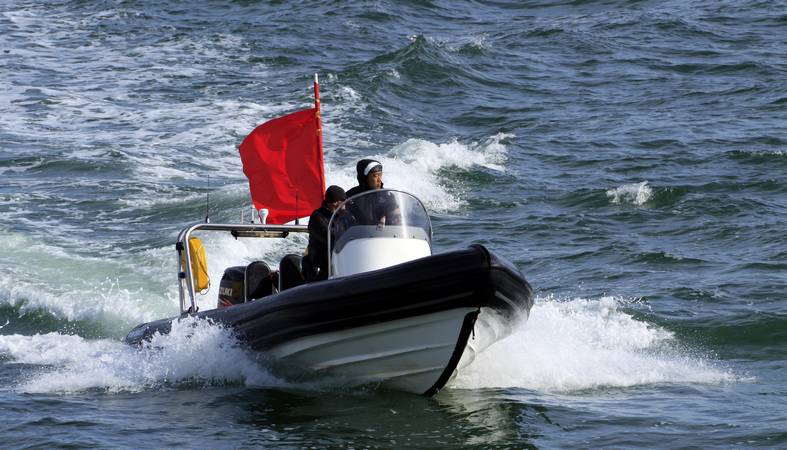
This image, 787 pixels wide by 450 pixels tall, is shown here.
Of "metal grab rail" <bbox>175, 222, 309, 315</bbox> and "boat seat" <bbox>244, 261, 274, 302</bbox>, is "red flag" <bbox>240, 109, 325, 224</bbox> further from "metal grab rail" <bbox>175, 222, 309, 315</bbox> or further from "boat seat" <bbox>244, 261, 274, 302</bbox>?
"boat seat" <bbox>244, 261, 274, 302</bbox>

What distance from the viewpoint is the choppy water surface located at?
26.5ft

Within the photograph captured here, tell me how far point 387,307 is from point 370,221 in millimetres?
946

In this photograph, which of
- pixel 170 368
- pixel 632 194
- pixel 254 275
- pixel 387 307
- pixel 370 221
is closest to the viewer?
pixel 387 307

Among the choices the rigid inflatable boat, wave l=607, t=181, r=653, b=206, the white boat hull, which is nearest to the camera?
the rigid inflatable boat

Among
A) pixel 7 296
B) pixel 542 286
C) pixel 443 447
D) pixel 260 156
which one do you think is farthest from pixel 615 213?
pixel 443 447

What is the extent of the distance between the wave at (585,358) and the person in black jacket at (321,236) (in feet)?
4.13

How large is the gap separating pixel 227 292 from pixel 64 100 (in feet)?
44.1

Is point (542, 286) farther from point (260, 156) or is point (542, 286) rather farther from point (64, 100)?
point (64, 100)

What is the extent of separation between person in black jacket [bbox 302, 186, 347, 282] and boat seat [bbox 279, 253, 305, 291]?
7.4 inches

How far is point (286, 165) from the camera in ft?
34.6

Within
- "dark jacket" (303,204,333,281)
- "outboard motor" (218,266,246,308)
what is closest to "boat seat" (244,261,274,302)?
"outboard motor" (218,266,246,308)

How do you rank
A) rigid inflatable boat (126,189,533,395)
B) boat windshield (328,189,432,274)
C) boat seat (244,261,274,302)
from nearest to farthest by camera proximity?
1. rigid inflatable boat (126,189,533,395)
2. boat windshield (328,189,432,274)
3. boat seat (244,261,274,302)

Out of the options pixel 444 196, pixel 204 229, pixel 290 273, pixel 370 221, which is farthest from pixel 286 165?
pixel 444 196

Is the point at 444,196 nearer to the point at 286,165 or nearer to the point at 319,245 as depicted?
the point at 286,165
